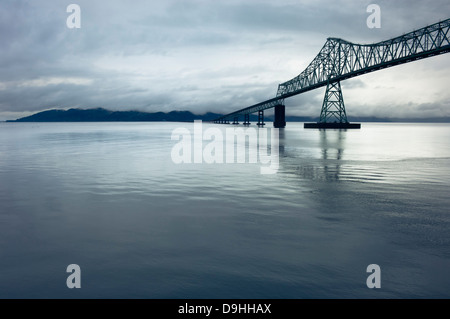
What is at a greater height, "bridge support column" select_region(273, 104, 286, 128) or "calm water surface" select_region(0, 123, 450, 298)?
"bridge support column" select_region(273, 104, 286, 128)

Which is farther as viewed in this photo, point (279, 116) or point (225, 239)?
point (279, 116)

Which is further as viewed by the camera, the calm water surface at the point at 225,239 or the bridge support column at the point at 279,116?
the bridge support column at the point at 279,116

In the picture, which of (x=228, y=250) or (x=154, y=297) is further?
(x=228, y=250)

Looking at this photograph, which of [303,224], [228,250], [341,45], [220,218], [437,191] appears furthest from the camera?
[341,45]

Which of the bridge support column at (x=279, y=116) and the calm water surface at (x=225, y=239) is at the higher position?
the bridge support column at (x=279, y=116)

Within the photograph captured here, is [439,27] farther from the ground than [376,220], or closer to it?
farther from the ground

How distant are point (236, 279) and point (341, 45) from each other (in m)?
143

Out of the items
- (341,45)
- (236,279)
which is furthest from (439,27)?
(236,279)

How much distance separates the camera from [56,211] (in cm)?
1191

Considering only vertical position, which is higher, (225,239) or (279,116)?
(279,116)

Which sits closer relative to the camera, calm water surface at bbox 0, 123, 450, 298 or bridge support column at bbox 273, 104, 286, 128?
calm water surface at bbox 0, 123, 450, 298
